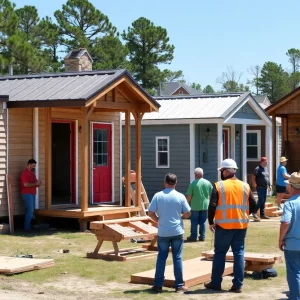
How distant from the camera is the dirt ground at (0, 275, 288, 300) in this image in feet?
31.8

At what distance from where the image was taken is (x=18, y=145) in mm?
17344

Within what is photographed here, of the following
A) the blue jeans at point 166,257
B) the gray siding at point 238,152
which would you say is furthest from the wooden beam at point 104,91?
the gray siding at point 238,152

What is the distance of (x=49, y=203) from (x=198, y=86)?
98995 mm

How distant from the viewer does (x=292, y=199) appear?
331 inches

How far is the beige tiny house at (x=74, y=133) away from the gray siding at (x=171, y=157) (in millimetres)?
4004

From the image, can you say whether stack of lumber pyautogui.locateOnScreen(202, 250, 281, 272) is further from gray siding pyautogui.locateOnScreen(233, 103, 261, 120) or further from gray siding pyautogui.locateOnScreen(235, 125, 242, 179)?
gray siding pyautogui.locateOnScreen(235, 125, 242, 179)

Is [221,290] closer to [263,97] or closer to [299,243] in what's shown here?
[299,243]

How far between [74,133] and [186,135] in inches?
234

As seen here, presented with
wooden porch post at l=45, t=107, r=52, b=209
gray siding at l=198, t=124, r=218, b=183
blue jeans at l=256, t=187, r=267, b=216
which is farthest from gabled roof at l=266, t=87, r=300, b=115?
wooden porch post at l=45, t=107, r=52, b=209

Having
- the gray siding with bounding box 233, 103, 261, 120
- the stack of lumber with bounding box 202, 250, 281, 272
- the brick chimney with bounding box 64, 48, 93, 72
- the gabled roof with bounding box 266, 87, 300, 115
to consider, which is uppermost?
the brick chimney with bounding box 64, 48, 93, 72

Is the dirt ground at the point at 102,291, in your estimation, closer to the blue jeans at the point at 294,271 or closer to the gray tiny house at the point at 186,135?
the blue jeans at the point at 294,271

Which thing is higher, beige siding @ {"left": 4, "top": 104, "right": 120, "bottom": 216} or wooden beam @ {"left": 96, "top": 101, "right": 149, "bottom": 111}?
wooden beam @ {"left": 96, "top": 101, "right": 149, "bottom": 111}

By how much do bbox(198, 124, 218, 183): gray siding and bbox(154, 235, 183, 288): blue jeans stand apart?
14.3m

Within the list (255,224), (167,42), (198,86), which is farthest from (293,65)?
(255,224)
